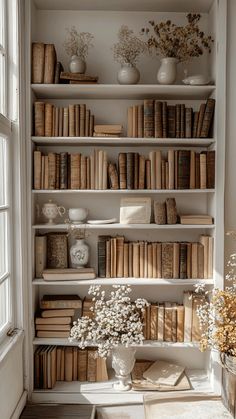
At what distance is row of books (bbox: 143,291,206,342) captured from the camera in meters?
2.96

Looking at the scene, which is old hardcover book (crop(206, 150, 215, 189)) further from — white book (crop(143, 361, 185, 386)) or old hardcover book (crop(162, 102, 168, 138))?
white book (crop(143, 361, 185, 386))

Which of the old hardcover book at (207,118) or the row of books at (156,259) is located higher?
the old hardcover book at (207,118)

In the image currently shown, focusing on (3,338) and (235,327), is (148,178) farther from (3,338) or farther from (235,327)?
(3,338)

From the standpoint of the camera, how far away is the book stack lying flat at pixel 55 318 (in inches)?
117

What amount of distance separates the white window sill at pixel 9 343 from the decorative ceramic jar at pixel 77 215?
2.76ft

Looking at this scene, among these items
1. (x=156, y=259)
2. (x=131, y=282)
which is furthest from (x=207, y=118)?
(x=131, y=282)

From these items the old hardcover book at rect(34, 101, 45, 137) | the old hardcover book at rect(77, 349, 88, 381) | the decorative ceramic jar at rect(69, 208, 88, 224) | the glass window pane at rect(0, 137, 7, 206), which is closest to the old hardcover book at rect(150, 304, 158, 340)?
the old hardcover book at rect(77, 349, 88, 381)

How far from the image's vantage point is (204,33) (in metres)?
3.08

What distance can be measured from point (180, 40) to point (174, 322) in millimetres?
1998

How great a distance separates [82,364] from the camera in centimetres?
300

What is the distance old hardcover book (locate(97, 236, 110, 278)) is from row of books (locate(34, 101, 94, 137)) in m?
0.76

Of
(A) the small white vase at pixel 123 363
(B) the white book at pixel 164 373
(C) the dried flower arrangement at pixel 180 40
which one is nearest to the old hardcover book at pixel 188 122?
(C) the dried flower arrangement at pixel 180 40

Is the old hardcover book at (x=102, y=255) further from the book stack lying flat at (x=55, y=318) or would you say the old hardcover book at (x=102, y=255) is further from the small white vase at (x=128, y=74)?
the small white vase at (x=128, y=74)

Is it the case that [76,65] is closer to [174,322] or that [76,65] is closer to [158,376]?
[174,322]
